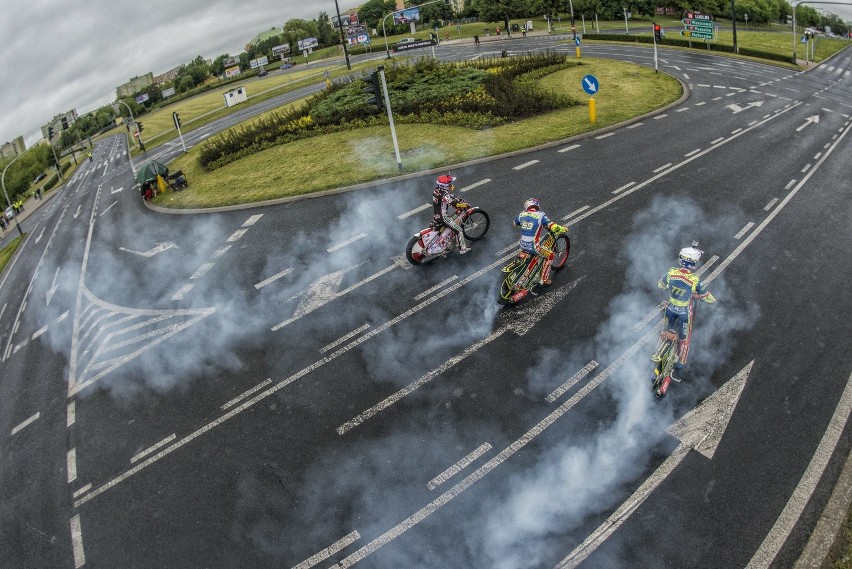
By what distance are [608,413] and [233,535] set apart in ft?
20.1

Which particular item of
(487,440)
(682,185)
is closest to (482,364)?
(487,440)

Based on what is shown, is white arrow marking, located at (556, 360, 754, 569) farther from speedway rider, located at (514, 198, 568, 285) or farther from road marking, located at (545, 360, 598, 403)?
speedway rider, located at (514, 198, 568, 285)

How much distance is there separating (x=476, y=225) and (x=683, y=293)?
7365 millimetres

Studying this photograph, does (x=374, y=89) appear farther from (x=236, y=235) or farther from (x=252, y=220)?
(x=236, y=235)

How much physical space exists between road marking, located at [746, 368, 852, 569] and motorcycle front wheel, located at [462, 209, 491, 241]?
29.2ft

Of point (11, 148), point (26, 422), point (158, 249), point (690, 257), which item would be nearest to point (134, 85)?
point (11, 148)

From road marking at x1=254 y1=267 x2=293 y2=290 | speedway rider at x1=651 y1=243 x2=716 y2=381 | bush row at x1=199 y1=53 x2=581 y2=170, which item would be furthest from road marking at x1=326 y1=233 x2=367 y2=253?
bush row at x1=199 y1=53 x2=581 y2=170

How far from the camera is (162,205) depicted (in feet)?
83.1

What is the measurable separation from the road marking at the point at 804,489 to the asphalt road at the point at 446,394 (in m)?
0.03

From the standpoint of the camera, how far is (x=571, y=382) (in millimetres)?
9438

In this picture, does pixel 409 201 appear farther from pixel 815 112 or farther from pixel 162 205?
pixel 815 112

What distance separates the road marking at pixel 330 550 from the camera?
23.5 ft

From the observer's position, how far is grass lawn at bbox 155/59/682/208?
21938mm

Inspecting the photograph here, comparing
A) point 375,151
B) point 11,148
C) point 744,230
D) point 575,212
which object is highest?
point 11,148
